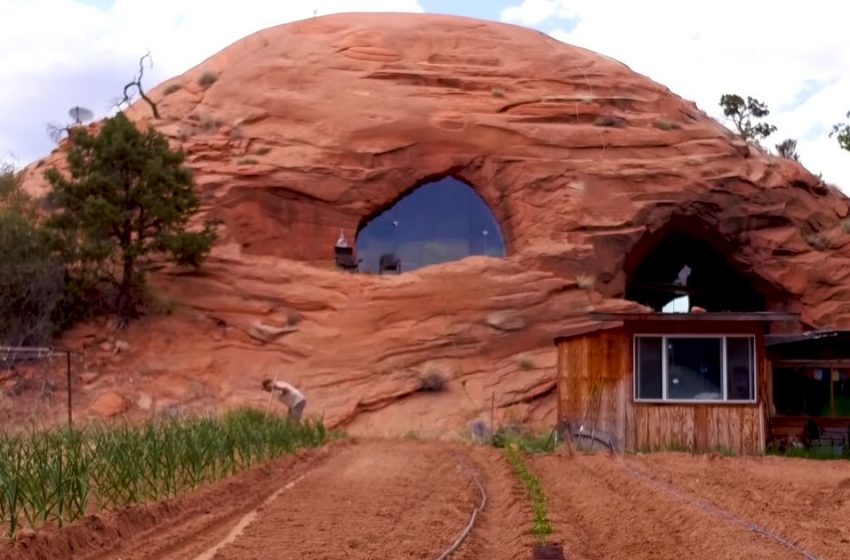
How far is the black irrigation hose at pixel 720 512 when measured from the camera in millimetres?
11399

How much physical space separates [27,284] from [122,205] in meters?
3.31

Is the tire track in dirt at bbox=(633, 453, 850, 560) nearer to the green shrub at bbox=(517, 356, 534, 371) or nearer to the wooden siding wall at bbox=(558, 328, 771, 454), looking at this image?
the wooden siding wall at bbox=(558, 328, 771, 454)

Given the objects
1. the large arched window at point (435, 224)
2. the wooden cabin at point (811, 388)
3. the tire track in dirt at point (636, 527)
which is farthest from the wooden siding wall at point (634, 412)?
the large arched window at point (435, 224)

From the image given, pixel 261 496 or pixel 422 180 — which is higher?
pixel 422 180

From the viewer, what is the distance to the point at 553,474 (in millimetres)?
19797

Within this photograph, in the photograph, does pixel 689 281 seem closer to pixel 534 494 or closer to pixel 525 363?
pixel 525 363

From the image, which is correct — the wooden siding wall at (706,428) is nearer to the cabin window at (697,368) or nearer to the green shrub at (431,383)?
the cabin window at (697,368)

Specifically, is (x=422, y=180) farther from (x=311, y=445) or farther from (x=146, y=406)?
(x=311, y=445)

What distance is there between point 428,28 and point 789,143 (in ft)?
64.8

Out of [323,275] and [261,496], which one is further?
[323,275]

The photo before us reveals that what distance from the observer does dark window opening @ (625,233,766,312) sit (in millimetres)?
39722

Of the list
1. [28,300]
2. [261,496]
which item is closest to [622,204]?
[28,300]

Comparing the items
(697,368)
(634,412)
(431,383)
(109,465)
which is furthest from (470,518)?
(431,383)

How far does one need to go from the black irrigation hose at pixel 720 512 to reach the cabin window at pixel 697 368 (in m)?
5.02
